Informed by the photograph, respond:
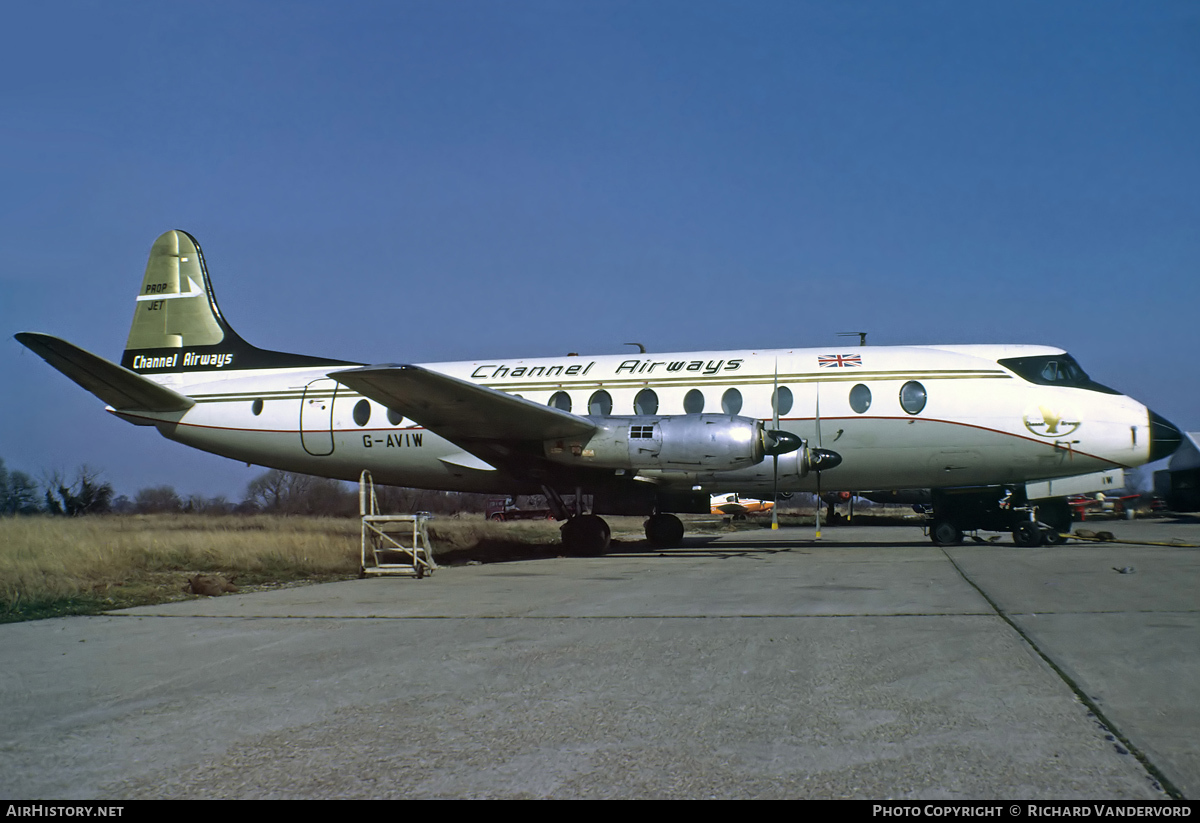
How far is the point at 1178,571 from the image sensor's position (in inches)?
425

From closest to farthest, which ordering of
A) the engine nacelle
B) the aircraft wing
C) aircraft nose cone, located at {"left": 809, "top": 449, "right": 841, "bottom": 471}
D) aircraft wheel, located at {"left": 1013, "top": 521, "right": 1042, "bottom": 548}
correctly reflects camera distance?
the aircraft wing, the engine nacelle, aircraft nose cone, located at {"left": 809, "top": 449, "right": 841, "bottom": 471}, aircraft wheel, located at {"left": 1013, "top": 521, "right": 1042, "bottom": 548}

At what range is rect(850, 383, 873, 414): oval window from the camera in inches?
651

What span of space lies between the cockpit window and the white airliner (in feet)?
0.12

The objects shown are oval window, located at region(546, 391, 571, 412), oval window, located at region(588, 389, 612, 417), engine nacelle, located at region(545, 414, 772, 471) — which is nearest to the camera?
engine nacelle, located at region(545, 414, 772, 471)

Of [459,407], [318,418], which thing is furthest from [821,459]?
[318,418]

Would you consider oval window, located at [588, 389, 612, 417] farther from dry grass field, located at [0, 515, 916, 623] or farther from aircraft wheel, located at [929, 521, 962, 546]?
aircraft wheel, located at [929, 521, 962, 546]

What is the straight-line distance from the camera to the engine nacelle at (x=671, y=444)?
14.9 metres

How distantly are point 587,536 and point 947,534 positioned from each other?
25.5ft

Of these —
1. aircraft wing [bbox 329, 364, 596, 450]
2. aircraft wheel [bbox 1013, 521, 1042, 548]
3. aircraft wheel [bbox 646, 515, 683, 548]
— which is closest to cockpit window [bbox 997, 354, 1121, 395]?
aircraft wheel [bbox 1013, 521, 1042, 548]

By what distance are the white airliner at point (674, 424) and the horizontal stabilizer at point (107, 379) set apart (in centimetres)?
4

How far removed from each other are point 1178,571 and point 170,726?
11.2 metres

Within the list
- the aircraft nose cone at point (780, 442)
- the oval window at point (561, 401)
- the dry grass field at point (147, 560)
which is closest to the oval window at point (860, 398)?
the aircraft nose cone at point (780, 442)

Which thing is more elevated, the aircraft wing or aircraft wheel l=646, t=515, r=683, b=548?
the aircraft wing
